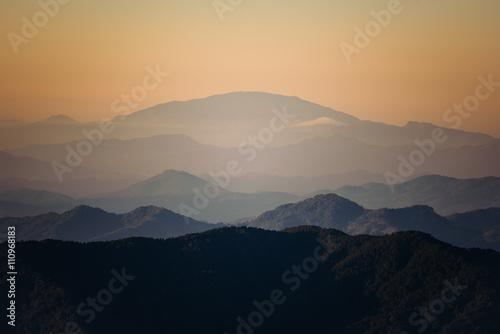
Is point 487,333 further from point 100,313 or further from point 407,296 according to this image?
point 100,313

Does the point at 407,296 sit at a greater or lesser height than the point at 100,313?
lesser

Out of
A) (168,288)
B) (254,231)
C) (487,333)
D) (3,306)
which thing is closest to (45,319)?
(3,306)

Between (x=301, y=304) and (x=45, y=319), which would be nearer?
(x=45, y=319)

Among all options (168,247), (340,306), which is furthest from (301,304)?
(168,247)

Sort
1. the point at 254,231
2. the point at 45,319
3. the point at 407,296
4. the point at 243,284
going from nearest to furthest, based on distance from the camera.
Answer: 1. the point at 45,319
2. the point at 407,296
3. the point at 243,284
4. the point at 254,231

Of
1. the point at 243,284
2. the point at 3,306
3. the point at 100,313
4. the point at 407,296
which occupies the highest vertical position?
the point at 3,306

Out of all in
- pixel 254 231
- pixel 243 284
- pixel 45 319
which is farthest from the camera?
pixel 254 231
